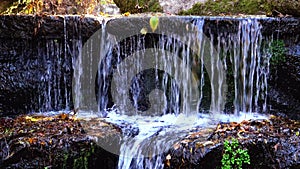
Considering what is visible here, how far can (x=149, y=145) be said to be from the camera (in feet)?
13.9

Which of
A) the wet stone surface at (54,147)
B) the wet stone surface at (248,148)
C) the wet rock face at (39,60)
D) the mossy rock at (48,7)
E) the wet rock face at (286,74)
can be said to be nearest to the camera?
the wet stone surface at (248,148)

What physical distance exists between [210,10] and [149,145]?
3948 millimetres

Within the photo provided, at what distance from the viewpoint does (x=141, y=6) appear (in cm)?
780

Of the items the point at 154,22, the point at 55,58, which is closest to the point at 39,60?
the point at 55,58

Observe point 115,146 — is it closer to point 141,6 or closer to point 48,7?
point 48,7

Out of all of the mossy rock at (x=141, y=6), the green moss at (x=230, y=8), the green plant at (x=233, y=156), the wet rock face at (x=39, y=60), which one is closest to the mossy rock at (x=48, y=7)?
the mossy rock at (x=141, y=6)

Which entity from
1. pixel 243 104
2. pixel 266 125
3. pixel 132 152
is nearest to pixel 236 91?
pixel 243 104

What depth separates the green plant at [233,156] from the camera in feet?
12.2

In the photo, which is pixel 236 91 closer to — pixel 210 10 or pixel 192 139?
pixel 192 139

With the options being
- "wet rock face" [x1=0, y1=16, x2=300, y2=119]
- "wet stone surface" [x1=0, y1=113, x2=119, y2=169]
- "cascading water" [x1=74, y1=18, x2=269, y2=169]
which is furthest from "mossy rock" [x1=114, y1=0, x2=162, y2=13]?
"wet stone surface" [x1=0, y1=113, x2=119, y2=169]

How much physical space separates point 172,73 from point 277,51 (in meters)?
1.64

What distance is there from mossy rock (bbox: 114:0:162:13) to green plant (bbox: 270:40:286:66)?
2995 millimetres

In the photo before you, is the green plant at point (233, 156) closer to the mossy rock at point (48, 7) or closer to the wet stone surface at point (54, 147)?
the wet stone surface at point (54, 147)

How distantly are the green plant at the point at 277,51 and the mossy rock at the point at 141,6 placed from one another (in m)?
3.00
